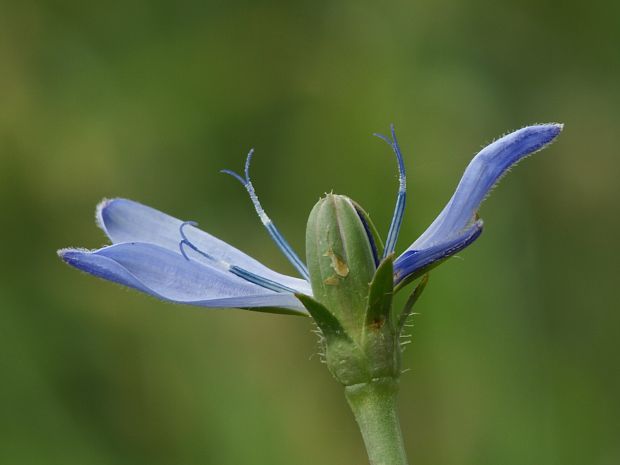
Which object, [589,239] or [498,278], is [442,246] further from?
[589,239]

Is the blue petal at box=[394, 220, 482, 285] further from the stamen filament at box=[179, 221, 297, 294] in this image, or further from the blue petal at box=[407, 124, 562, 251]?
the stamen filament at box=[179, 221, 297, 294]

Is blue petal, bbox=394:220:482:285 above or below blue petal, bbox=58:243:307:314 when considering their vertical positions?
below

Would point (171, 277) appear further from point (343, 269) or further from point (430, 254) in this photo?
point (430, 254)

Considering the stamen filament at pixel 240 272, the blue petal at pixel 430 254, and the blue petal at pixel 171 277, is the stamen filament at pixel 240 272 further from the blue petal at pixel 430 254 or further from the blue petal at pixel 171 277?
the blue petal at pixel 430 254

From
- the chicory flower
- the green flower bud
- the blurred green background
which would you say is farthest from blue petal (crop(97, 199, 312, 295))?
the blurred green background

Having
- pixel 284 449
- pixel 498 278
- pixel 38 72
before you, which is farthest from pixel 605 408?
pixel 38 72

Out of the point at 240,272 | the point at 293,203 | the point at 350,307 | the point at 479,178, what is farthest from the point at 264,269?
the point at 293,203
